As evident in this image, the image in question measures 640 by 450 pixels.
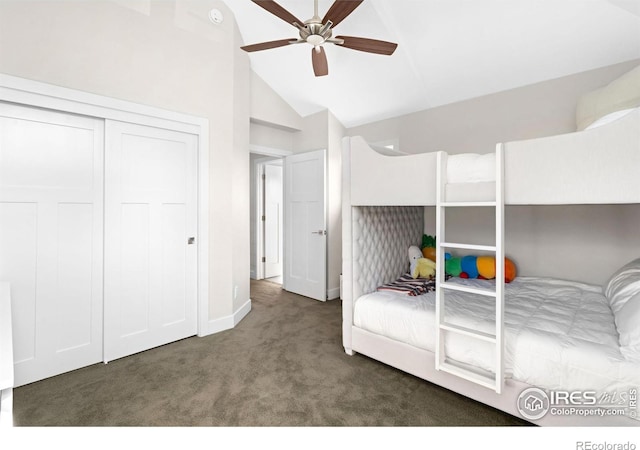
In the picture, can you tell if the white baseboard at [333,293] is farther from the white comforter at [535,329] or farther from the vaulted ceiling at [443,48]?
the vaulted ceiling at [443,48]

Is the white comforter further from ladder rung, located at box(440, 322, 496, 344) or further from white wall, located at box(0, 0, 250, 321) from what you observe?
white wall, located at box(0, 0, 250, 321)

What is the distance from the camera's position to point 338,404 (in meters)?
1.83

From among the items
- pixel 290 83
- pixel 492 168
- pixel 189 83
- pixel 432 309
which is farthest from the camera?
pixel 290 83

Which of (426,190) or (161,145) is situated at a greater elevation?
(161,145)

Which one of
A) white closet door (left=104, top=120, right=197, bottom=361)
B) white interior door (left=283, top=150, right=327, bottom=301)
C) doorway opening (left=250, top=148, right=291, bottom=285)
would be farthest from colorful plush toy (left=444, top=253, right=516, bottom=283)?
doorway opening (left=250, top=148, right=291, bottom=285)

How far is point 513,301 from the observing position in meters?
2.21

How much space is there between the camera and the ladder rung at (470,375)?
163cm

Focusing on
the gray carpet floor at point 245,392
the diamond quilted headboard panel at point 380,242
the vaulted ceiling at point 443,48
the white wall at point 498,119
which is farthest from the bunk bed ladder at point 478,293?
the white wall at point 498,119

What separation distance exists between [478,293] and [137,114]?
2.80 metres

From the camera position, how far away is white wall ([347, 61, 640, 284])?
100 inches

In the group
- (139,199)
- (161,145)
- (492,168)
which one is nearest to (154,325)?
(139,199)

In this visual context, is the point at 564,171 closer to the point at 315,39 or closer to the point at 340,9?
the point at 340,9

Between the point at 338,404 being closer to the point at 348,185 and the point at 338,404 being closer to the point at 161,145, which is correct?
the point at 348,185
